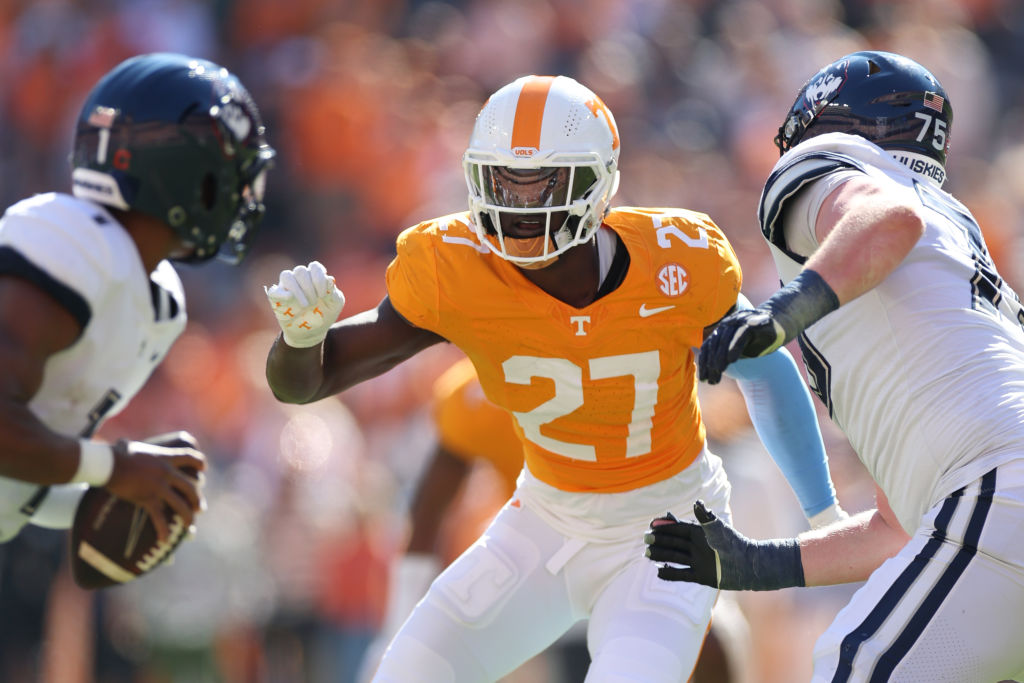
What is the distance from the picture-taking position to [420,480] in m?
5.11

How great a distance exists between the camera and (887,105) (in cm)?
314

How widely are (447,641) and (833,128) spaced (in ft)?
5.00

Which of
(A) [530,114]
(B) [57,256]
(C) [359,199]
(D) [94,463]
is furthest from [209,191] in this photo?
(C) [359,199]

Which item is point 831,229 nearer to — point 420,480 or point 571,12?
point 420,480

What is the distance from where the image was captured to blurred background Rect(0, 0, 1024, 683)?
625cm

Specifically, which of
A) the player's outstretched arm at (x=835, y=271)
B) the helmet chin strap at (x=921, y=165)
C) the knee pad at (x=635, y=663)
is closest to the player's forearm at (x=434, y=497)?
the knee pad at (x=635, y=663)

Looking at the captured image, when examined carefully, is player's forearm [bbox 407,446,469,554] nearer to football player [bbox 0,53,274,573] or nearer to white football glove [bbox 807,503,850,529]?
football player [bbox 0,53,274,573]

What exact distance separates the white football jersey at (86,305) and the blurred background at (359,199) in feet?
5.14

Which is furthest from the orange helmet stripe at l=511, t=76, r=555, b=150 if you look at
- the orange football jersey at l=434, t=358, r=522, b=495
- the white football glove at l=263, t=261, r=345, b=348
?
the orange football jersey at l=434, t=358, r=522, b=495

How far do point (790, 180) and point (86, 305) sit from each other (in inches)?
71.4

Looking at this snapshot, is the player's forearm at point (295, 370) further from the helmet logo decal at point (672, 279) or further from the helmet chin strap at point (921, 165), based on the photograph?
the helmet chin strap at point (921, 165)

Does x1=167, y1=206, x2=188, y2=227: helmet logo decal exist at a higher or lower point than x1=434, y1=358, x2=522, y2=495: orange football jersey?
higher

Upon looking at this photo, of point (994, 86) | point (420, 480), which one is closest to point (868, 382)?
point (420, 480)

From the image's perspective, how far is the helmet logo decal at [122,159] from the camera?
3688 millimetres
